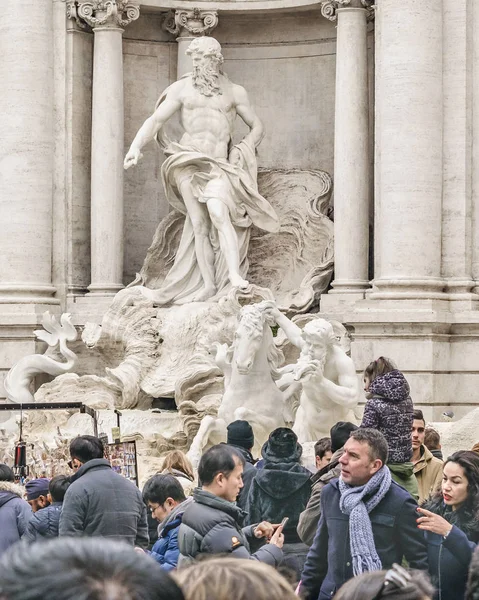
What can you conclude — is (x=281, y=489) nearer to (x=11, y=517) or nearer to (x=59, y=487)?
(x=59, y=487)

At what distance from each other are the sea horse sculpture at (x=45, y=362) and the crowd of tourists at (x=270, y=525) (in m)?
7.73

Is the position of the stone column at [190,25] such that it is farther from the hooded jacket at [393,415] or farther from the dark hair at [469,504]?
the dark hair at [469,504]

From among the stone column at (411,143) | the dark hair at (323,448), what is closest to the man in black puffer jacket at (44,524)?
the dark hair at (323,448)

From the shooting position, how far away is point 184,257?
1794 centimetres

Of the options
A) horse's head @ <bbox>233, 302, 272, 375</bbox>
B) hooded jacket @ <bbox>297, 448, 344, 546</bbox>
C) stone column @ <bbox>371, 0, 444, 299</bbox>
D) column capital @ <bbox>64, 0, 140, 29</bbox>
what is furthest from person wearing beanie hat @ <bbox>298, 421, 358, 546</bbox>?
column capital @ <bbox>64, 0, 140, 29</bbox>

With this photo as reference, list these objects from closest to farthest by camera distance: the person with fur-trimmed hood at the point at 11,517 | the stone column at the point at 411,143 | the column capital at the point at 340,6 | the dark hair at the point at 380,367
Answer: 1. the person with fur-trimmed hood at the point at 11,517
2. the dark hair at the point at 380,367
3. the stone column at the point at 411,143
4. the column capital at the point at 340,6

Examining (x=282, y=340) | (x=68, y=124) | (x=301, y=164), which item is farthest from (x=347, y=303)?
(x=68, y=124)

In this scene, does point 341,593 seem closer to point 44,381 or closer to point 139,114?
point 44,381

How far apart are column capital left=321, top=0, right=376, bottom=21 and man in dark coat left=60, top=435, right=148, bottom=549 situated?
10.9 metres

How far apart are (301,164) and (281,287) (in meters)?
1.79

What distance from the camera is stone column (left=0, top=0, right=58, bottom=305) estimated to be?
17656 millimetres

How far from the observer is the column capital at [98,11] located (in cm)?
1794

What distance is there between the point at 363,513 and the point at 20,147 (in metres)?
12.6

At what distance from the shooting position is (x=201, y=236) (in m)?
17.7
